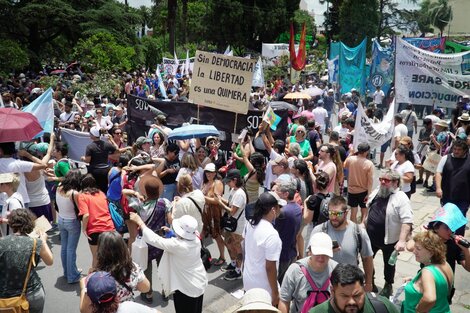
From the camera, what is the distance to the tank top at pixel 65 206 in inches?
231

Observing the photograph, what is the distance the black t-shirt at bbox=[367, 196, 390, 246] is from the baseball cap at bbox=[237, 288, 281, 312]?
2755 millimetres

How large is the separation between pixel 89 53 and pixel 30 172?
18189mm

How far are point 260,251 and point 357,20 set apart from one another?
50661 mm

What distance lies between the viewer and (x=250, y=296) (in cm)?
317

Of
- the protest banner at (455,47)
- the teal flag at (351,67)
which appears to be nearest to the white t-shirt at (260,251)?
the teal flag at (351,67)

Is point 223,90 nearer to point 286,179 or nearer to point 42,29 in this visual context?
point 286,179

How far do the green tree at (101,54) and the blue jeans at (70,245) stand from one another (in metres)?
17.9

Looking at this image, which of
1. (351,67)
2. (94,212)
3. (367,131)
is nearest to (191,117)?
(367,131)

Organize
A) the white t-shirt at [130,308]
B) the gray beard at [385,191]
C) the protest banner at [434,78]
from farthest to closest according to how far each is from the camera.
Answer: the protest banner at [434,78] → the gray beard at [385,191] → the white t-shirt at [130,308]

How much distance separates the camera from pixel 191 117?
10594 mm

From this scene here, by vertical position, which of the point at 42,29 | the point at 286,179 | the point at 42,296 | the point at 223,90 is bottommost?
the point at 42,296

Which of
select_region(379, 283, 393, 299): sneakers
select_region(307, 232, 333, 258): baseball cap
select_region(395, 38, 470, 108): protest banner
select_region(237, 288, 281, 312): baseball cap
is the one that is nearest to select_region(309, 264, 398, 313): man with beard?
select_region(237, 288, 281, 312): baseball cap

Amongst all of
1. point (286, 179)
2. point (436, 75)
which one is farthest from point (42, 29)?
point (286, 179)

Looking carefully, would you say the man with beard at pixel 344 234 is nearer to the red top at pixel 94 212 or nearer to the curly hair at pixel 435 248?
the curly hair at pixel 435 248
